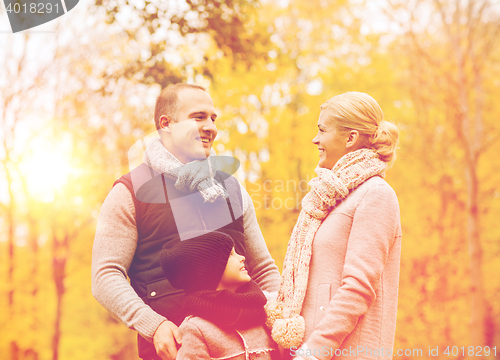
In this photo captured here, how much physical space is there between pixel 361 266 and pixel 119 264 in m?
1.19

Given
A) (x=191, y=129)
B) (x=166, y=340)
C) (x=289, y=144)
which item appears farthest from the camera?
(x=289, y=144)

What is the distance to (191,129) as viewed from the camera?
2328mm

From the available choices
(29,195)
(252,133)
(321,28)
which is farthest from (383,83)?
(29,195)

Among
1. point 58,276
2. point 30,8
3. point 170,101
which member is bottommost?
point 58,276

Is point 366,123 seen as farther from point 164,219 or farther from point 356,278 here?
point 164,219

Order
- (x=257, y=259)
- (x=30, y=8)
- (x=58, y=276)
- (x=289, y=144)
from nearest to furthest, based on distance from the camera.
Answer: (x=257, y=259) → (x=30, y=8) → (x=289, y=144) → (x=58, y=276)

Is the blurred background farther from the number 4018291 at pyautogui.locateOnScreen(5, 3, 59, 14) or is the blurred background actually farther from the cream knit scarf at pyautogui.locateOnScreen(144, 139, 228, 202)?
the cream knit scarf at pyautogui.locateOnScreen(144, 139, 228, 202)

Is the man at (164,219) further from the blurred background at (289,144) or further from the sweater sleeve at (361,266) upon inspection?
the blurred background at (289,144)

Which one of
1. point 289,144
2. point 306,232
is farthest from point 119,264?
point 289,144

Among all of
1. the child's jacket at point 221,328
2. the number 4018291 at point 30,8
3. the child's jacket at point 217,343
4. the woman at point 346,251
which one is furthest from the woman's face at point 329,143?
the number 4018291 at point 30,8

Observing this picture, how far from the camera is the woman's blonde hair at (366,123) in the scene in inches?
80.2

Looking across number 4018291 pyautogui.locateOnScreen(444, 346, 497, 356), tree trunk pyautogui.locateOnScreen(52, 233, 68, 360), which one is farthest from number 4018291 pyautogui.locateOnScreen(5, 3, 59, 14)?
number 4018291 pyautogui.locateOnScreen(444, 346, 497, 356)

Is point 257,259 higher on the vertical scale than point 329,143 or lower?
lower

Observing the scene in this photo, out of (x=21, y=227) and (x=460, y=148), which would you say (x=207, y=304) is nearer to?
(x=21, y=227)
